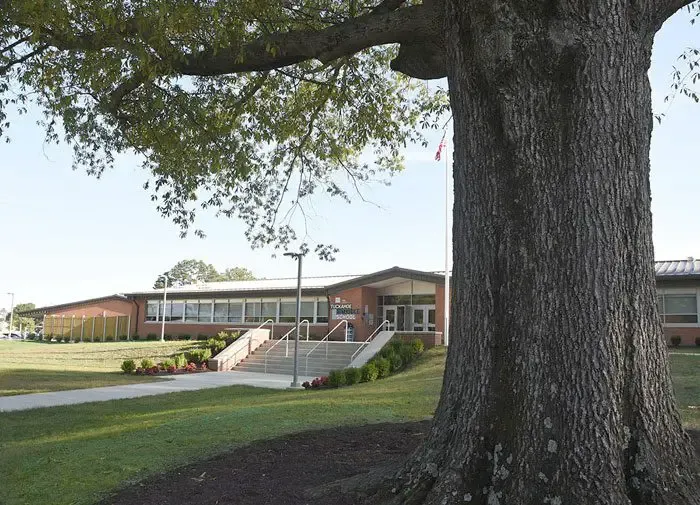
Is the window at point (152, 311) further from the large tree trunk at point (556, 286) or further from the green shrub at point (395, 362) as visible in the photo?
the large tree trunk at point (556, 286)

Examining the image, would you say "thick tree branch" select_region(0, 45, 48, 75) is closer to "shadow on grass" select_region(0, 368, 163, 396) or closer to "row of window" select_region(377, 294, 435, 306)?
"shadow on grass" select_region(0, 368, 163, 396)

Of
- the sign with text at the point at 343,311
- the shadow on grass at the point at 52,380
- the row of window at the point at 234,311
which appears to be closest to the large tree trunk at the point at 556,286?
the shadow on grass at the point at 52,380

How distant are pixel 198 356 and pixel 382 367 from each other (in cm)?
916

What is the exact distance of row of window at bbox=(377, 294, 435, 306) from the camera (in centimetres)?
3081

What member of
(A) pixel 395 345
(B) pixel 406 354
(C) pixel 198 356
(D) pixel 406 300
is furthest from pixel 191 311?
(B) pixel 406 354

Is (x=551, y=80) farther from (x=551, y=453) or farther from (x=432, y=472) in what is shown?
(x=432, y=472)

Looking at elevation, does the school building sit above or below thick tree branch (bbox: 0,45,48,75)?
below

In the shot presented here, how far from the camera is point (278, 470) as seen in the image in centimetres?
554

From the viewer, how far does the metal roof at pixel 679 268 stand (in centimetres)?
2502

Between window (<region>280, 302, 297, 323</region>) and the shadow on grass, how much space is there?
557 inches

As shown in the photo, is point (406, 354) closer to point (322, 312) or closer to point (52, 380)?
point (52, 380)

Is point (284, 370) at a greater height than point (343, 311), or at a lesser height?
lesser

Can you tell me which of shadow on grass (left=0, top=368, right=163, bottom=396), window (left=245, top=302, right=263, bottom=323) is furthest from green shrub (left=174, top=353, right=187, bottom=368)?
window (left=245, top=302, right=263, bottom=323)

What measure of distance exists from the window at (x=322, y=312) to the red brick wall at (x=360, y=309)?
2.33m
